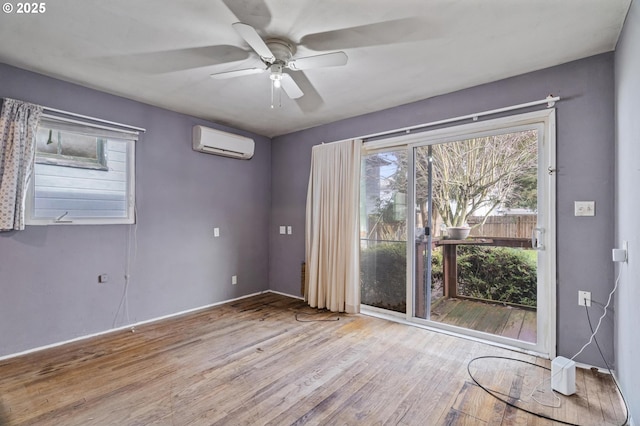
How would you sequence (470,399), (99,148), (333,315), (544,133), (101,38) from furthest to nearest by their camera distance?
(333,315), (99,148), (544,133), (101,38), (470,399)

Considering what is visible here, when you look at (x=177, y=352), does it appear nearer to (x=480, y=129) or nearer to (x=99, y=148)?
(x=99, y=148)

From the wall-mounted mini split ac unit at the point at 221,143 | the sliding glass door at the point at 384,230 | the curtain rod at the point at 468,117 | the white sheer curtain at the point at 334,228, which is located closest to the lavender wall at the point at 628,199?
the curtain rod at the point at 468,117

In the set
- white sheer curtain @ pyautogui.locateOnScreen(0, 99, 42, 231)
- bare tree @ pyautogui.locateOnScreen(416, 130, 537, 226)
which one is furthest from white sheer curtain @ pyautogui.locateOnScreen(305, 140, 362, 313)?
white sheer curtain @ pyautogui.locateOnScreen(0, 99, 42, 231)

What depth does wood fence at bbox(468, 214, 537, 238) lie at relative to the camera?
2.78 m

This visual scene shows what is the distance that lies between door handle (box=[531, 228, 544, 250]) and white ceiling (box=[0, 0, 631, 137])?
142cm

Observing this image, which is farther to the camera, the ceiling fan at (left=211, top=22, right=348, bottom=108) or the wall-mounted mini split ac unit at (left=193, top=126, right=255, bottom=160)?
the wall-mounted mini split ac unit at (left=193, top=126, right=255, bottom=160)

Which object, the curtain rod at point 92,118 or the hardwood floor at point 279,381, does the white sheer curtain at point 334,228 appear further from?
the curtain rod at point 92,118

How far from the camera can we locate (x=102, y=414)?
1.86 m

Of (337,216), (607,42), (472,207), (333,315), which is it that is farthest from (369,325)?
(607,42)

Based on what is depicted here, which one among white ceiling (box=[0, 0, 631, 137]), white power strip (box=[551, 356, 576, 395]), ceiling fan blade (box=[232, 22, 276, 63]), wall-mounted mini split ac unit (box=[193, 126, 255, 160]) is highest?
white ceiling (box=[0, 0, 631, 137])

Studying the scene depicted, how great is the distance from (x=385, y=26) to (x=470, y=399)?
2.58m

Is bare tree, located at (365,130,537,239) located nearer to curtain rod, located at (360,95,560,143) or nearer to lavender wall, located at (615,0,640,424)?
curtain rod, located at (360,95,560,143)

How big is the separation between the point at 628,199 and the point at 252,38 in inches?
99.4

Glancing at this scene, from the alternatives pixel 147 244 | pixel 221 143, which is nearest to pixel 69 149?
pixel 147 244
